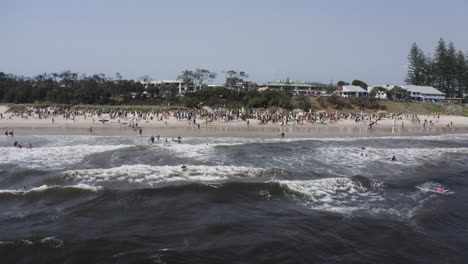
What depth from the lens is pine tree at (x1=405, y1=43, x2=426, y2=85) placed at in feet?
251

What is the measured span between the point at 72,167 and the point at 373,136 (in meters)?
27.3

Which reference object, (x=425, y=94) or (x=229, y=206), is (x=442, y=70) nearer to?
(x=425, y=94)

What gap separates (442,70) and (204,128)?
66060mm

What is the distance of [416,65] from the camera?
77.3 meters

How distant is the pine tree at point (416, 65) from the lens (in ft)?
251

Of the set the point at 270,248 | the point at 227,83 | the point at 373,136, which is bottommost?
the point at 270,248

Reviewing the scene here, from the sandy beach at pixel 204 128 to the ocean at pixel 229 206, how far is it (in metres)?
8.81

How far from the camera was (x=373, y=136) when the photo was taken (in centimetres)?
3216

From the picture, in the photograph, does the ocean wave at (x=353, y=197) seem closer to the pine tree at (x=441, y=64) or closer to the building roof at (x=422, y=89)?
the building roof at (x=422, y=89)

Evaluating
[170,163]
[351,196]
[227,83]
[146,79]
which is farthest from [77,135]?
[146,79]

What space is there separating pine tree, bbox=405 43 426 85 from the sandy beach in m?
38.6

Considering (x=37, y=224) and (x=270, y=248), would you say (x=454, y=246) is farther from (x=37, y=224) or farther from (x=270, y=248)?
(x=37, y=224)

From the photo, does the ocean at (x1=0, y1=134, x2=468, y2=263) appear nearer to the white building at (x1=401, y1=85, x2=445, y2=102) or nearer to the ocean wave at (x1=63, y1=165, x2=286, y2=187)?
the ocean wave at (x1=63, y1=165, x2=286, y2=187)

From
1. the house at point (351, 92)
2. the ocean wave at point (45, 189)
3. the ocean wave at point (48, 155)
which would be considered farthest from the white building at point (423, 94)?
the ocean wave at point (45, 189)
